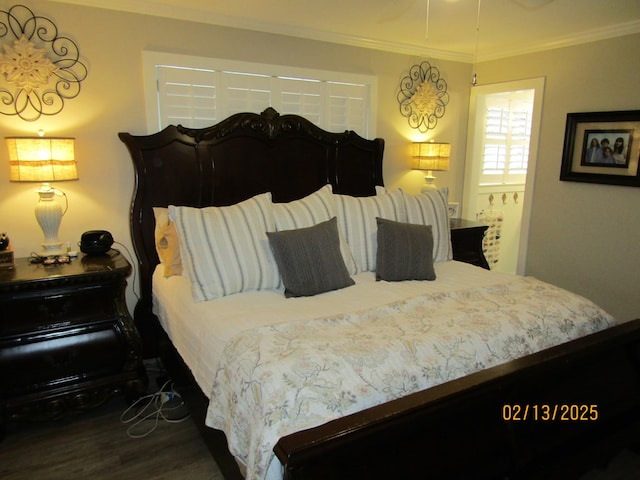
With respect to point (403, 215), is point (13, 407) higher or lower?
lower

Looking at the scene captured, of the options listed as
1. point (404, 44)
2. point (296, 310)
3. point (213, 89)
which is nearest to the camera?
point (296, 310)

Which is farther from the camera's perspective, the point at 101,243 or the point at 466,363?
the point at 101,243

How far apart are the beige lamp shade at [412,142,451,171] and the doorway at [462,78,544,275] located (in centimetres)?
65

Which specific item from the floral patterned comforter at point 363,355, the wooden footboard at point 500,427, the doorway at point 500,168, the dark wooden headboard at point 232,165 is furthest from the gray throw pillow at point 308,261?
the doorway at point 500,168

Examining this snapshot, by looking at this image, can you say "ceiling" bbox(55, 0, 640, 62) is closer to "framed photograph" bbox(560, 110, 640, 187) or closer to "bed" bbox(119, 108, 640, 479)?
"framed photograph" bbox(560, 110, 640, 187)

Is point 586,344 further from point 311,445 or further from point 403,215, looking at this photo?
point 403,215

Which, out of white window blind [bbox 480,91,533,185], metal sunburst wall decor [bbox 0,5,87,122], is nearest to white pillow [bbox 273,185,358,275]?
metal sunburst wall decor [bbox 0,5,87,122]

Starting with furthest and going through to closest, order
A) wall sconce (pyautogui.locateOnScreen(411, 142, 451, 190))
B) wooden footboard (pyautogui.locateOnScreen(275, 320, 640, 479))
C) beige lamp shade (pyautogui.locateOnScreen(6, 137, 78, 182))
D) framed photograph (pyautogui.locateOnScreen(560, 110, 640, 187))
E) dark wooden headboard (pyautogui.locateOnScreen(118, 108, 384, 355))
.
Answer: wall sconce (pyautogui.locateOnScreen(411, 142, 451, 190)) < framed photograph (pyautogui.locateOnScreen(560, 110, 640, 187)) < dark wooden headboard (pyautogui.locateOnScreen(118, 108, 384, 355)) < beige lamp shade (pyautogui.locateOnScreen(6, 137, 78, 182)) < wooden footboard (pyautogui.locateOnScreen(275, 320, 640, 479))

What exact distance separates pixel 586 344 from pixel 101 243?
2534mm

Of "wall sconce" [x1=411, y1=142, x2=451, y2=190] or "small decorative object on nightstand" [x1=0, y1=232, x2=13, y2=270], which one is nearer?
"small decorative object on nightstand" [x1=0, y1=232, x2=13, y2=270]

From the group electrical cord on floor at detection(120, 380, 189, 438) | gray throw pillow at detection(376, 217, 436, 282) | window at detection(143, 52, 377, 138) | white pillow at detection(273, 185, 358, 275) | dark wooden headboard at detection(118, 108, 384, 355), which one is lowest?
electrical cord on floor at detection(120, 380, 189, 438)

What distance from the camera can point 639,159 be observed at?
3.17m

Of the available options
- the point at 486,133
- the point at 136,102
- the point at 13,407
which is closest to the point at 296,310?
the point at 13,407
